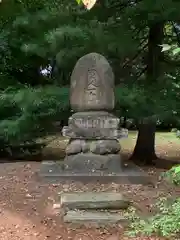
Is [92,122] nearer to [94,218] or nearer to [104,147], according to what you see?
[104,147]

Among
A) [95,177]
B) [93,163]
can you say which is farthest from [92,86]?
[95,177]

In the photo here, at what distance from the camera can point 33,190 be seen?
265 inches

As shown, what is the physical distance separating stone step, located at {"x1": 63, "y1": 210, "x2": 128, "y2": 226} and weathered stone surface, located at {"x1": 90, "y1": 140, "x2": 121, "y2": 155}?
2.30m

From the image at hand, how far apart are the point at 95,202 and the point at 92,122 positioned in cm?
239

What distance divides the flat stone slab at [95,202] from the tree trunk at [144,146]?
4991 millimetres

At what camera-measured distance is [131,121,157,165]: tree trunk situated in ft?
35.5

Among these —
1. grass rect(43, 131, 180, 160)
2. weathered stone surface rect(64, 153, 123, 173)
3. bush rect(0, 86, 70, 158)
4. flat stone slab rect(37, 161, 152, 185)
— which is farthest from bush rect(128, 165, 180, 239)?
grass rect(43, 131, 180, 160)

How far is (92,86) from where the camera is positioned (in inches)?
315

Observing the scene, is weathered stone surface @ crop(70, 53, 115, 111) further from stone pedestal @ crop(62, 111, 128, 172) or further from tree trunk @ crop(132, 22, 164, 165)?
tree trunk @ crop(132, 22, 164, 165)

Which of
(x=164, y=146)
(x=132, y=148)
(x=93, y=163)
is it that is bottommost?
(x=164, y=146)

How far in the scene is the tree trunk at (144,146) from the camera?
1082 centimetres

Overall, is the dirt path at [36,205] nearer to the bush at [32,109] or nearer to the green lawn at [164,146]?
the bush at [32,109]

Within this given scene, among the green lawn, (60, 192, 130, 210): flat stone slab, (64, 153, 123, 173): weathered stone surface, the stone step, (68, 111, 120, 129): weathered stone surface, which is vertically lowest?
the green lawn

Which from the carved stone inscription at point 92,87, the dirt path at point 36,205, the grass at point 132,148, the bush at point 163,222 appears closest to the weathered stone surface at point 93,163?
the dirt path at point 36,205
